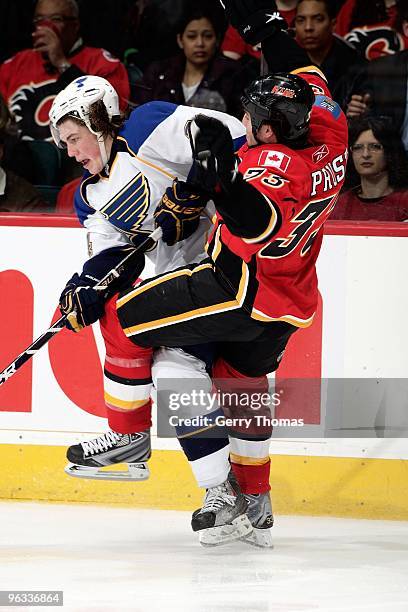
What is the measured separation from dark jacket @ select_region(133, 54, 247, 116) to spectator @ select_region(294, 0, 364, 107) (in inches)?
10.3

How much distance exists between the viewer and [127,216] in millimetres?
3002

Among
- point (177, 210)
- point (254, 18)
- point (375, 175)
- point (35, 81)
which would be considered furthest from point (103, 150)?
point (35, 81)

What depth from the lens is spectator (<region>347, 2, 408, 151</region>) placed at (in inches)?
149

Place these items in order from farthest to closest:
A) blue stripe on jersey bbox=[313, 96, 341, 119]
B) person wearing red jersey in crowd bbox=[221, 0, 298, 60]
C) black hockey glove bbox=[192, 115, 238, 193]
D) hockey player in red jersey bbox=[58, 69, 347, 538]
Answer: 1. person wearing red jersey in crowd bbox=[221, 0, 298, 60]
2. blue stripe on jersey bbox=[313, 96, 341, 119]
3. hockey player in red jersey bbox=[58, 69, 347, 538]
4. black hockey glove bbox=[192, 115, 238, 193]

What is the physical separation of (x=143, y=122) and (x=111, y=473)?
38.5 inches

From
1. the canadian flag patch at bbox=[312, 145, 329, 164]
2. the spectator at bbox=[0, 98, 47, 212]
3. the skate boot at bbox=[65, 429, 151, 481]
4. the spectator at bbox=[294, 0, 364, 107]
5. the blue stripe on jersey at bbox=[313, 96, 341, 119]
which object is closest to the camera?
the canadian flag patch at bbox=[312, 145, 329, 164]

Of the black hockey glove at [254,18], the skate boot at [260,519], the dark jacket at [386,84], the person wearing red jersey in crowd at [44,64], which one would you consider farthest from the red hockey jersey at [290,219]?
the person wearing red jersey in crowd at [44,64]

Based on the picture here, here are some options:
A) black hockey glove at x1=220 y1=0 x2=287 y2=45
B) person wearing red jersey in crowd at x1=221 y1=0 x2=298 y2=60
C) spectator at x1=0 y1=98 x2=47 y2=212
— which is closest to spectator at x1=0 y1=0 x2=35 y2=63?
spectator at x1=0 y1=98 x2=47 y2=212

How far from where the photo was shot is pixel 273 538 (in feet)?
10.7

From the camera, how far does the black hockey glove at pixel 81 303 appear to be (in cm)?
296

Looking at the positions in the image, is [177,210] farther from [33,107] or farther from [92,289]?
[33,107]

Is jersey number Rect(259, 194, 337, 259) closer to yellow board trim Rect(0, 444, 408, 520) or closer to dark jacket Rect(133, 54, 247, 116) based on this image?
yellow board trim Rect(0, 444, 408, 520)

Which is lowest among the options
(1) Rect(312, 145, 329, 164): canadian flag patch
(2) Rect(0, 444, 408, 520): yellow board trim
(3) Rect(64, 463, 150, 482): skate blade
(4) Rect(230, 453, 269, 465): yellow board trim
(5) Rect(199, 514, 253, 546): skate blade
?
(2) Rect(0, 444, 408, 520): yellow board trim

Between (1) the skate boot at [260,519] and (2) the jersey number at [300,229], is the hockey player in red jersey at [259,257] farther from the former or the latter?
(1) the skate boot at [260,519]
